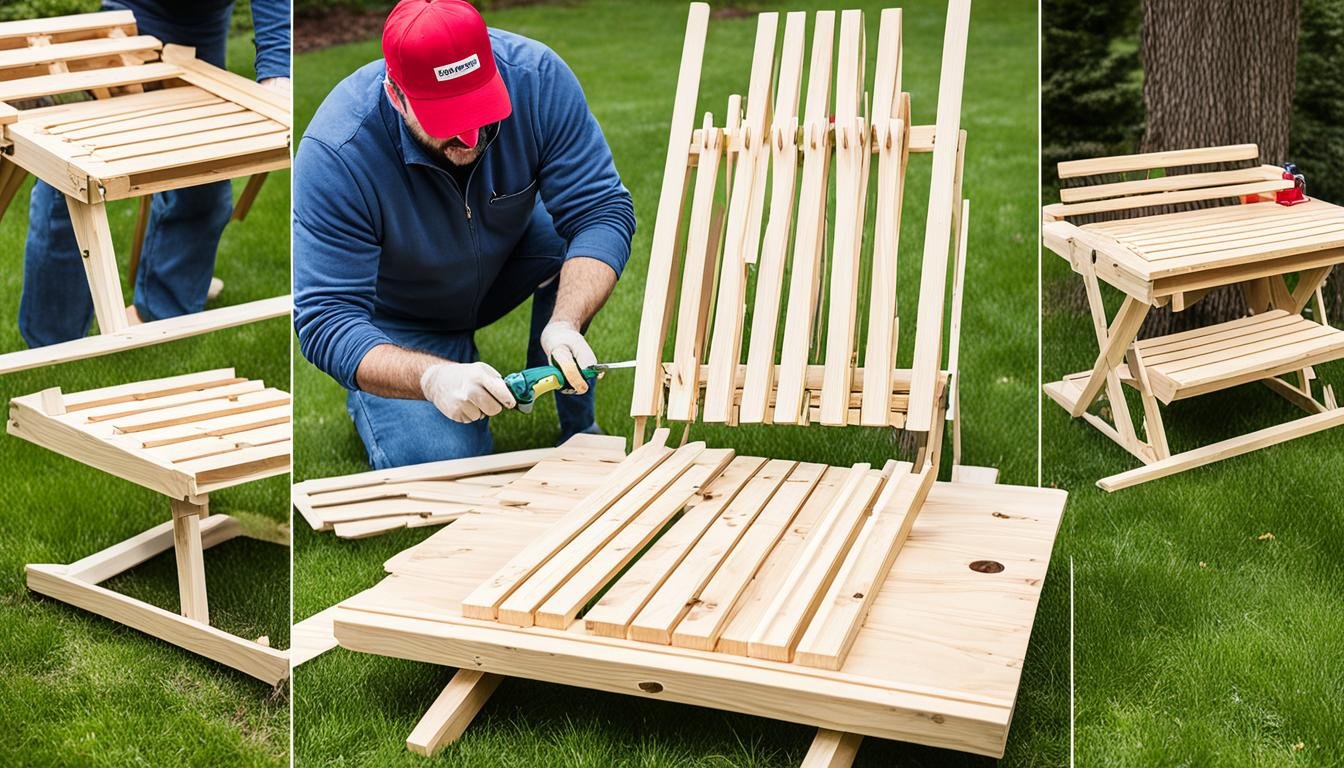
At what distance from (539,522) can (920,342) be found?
3.67 feet

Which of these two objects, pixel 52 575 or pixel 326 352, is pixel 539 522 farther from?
pixel 52 575

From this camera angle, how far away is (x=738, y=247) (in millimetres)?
3645

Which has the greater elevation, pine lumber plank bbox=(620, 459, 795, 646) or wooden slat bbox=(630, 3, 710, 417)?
wooden slat bbox=(630, 3, 710, 417)

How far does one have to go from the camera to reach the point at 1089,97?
7301 mm

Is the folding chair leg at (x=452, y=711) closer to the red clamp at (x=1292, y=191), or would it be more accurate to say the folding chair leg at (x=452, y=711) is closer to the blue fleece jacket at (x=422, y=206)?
the blue fleece jacket at (x=422, y=206)

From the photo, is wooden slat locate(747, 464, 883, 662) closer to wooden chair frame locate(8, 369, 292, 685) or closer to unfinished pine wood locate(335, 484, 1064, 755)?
unfinished pine wood locate(335, 484, 1064, 755)

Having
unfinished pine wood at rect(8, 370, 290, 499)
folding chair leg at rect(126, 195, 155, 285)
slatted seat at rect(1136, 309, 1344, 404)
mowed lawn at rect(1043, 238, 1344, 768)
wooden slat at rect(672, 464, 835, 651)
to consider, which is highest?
folding chair leg at rect(126, 195, 155, 285)

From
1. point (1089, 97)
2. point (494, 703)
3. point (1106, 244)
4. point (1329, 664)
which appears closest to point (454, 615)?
point (494, 703)

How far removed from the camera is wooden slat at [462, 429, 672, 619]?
2.80 meters

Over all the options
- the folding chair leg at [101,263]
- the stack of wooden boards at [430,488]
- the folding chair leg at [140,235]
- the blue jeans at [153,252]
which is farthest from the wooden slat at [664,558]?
the folding chair leg at [140,235]

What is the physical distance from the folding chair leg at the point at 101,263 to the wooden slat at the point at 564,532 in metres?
1.13

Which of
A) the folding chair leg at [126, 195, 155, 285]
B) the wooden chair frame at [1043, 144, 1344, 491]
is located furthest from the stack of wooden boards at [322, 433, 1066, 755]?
the folding chair leg at [126, 195, 155, 285]

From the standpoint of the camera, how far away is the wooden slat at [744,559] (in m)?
2.63

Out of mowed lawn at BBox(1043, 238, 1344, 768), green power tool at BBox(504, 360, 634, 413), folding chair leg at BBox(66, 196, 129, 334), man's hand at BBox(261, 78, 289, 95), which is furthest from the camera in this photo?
man's hand at BBox(261, 78, 289, 95)
